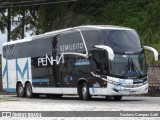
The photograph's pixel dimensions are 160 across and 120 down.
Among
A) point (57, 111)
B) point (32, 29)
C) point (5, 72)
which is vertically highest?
point (32, 29)

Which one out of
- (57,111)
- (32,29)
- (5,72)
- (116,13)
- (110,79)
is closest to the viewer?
(57,111)

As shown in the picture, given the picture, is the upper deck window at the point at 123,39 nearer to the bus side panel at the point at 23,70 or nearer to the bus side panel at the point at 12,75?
the bus side panel at the point at 23,70

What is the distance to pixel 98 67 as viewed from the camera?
2609 centimetres

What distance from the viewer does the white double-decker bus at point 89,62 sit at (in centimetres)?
2564

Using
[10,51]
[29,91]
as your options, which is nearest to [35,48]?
[29,91]

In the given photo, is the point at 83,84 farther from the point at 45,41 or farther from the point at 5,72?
the point at 5,72

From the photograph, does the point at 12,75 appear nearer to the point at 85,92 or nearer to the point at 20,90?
the point at 20,90

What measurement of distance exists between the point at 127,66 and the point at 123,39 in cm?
141

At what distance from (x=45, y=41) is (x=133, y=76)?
23.5ft

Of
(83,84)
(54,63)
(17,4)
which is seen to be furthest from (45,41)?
(17,4)

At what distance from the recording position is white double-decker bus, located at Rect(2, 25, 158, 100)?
84.1 feet

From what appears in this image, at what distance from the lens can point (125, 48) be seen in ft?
84.9

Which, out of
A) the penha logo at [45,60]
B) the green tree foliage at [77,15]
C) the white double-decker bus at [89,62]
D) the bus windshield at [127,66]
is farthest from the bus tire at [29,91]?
the green tree foliage at [77,15]

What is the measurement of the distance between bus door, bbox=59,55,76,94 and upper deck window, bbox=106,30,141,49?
10.3 feet
